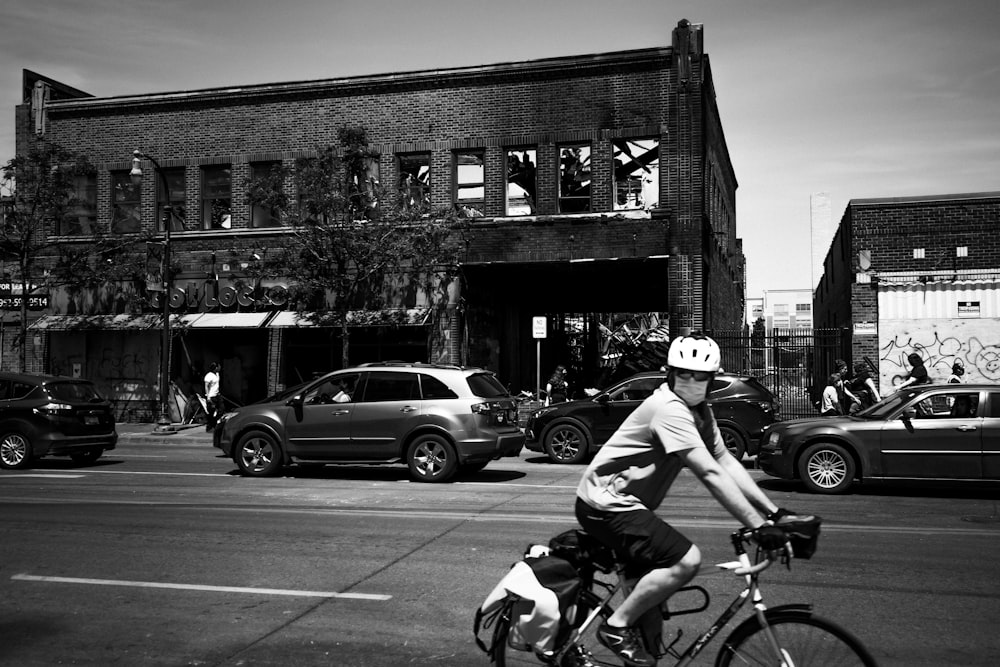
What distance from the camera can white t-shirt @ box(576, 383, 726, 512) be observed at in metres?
4.00

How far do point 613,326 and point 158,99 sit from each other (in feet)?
90.2

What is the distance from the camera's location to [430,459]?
13.4m

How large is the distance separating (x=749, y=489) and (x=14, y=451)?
1508 cm

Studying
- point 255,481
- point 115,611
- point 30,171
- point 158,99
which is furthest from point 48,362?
point 115,611

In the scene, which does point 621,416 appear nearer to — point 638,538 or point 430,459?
point 430,459

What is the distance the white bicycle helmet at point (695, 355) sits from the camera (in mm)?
3975

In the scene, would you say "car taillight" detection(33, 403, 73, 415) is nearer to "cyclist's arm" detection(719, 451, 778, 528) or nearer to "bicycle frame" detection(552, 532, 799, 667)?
"bicycle frame" detection(552, 532, 799, 667)

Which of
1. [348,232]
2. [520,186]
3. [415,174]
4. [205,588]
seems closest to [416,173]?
[415,174]

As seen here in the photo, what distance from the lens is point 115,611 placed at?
246 inches

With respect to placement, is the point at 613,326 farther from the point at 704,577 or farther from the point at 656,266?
the point at 704,577

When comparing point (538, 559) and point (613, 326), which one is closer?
point (538, 559)

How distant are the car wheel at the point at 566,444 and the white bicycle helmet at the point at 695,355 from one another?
1231 centimetres

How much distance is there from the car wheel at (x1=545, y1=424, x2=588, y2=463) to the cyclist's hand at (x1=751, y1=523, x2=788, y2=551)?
12693 millimetres

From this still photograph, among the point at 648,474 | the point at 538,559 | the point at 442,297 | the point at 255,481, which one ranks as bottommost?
the point at 255,481
